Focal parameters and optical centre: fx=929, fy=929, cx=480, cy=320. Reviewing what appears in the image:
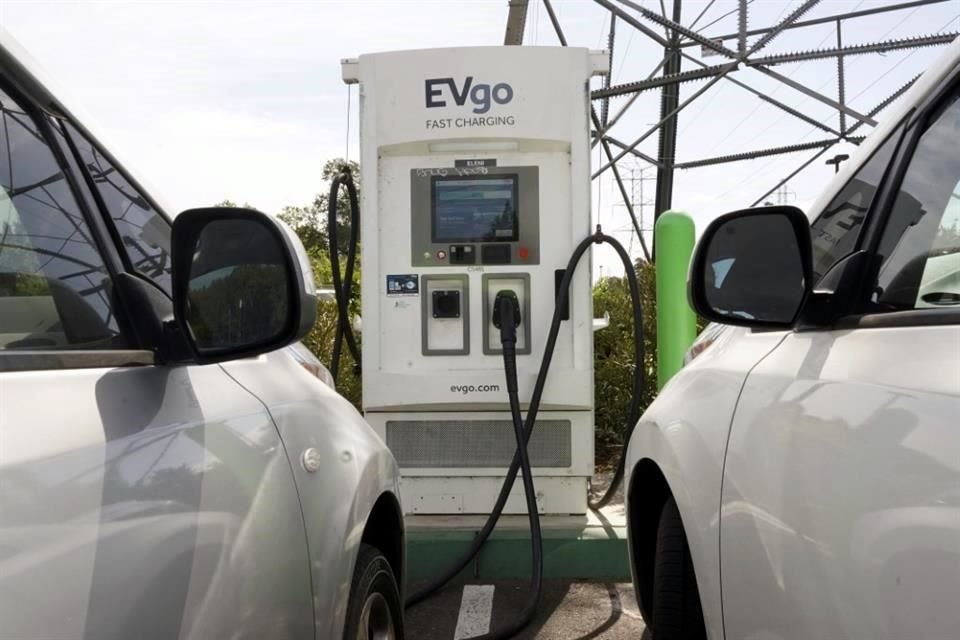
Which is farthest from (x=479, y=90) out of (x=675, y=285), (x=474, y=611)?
(x=474, y=611)

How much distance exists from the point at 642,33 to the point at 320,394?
858 centimetres

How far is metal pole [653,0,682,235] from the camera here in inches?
410

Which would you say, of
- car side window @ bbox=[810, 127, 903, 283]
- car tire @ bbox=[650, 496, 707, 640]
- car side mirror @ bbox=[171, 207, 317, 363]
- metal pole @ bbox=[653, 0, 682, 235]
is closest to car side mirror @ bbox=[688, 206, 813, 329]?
car side window @ bbox=[810, 127, 903, 283]

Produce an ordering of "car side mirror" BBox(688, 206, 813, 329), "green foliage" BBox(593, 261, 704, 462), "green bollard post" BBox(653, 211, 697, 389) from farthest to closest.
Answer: "green foliage" BBox(593, 261, 704, 462), "green bollard post" BBox(653, 211, 697, 389), "car side mirror" BBox(688, 206, 813, 329)

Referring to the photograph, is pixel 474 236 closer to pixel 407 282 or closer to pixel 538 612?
pixel 407 282

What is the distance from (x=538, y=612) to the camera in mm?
4422

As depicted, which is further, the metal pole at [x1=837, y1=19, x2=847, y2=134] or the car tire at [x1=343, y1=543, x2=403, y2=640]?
the metal pole at [x1=837, y1=19, x2=847, y2=134]

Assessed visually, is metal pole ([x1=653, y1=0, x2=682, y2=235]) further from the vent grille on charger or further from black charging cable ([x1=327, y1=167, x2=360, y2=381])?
the vent grille on charger

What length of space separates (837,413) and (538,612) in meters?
3.12

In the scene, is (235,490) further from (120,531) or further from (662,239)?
(662,239)

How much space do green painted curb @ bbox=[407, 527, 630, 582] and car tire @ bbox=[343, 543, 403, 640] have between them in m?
1.82

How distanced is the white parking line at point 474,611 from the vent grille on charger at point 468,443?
2.14ft

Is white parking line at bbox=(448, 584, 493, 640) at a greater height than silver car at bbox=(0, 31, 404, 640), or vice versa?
silver car at bbox=(0, 31, 404, 640)

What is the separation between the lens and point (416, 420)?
4973 millimetres
